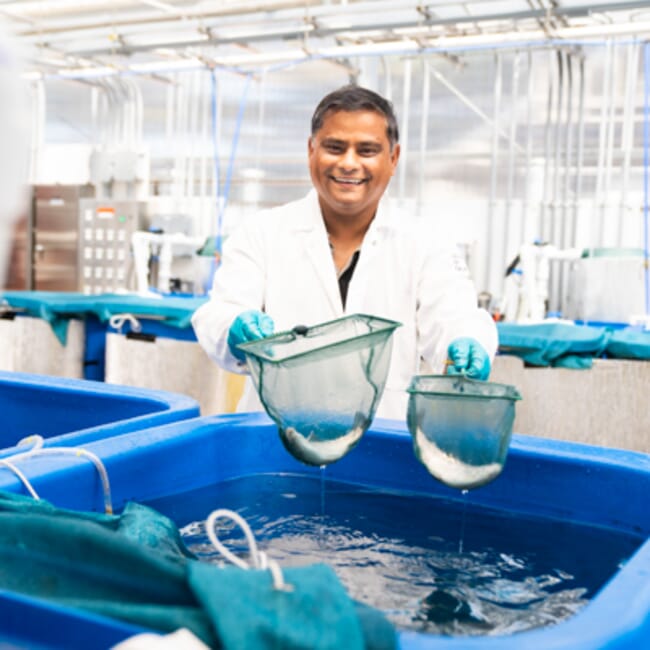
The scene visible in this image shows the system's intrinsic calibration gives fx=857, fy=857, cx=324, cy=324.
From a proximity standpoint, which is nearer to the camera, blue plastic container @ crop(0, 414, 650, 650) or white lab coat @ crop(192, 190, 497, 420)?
blue plastic container @ crop(0, 414, 650, 650)

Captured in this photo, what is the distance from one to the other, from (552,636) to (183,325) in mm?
3007

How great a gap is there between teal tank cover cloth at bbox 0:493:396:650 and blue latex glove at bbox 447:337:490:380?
0.74 m

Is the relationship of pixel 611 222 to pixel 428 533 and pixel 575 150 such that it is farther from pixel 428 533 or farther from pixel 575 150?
pixel 428 533

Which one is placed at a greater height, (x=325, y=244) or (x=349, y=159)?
(x=349, y=159)

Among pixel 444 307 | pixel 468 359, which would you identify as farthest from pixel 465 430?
pixel 444 307

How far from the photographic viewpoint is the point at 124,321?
371 centimetres

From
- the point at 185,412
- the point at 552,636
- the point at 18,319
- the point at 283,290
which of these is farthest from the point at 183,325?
the point at 552,636

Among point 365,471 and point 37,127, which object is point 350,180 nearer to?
point 365,471

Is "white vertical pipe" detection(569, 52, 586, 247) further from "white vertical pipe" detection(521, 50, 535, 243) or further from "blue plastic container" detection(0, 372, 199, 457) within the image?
"blue plastic container" detection(0, 372, 199, 457)

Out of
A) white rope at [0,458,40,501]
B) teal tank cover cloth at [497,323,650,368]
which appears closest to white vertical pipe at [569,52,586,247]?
teal tank cover cloth at [497,323,650,368]

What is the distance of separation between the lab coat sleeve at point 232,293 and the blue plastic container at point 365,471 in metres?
0.24

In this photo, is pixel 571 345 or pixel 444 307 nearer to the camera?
pixel 444 307

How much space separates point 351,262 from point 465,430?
0.96 meters

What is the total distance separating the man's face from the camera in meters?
1.78
